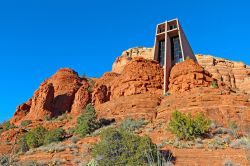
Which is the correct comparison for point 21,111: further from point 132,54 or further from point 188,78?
point 132,54

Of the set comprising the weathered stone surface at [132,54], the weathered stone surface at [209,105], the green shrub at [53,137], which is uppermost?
the weathered stone surface at [132,54]

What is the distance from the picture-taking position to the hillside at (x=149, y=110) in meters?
22.2

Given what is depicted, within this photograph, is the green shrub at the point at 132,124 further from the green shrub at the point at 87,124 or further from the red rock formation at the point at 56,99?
the red rock formation at the point at 56,99

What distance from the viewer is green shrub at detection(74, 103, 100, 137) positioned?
31.4m

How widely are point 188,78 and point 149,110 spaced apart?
6.25 meters

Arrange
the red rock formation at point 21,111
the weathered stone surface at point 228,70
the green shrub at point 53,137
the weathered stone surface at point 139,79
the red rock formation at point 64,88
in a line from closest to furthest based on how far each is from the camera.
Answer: the green shrub at point 53,137 → the weathered stone surface at point 139,79 → the red rock formation at point 21,111 → the red rock formation at point 64,88 → the weathered stone surface at point 228,70

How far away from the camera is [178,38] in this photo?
163 feet

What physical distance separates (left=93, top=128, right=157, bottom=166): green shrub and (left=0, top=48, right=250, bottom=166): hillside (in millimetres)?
2035

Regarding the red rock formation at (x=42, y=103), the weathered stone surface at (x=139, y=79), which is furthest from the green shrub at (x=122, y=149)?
the red rock formation at (x=42, y=103)

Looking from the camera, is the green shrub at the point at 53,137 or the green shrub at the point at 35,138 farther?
the green shrub at the point at 35,138

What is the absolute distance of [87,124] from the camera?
1265 inches

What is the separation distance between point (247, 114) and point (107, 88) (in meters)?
27.0

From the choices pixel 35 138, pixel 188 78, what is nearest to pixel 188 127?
pixel 188 78

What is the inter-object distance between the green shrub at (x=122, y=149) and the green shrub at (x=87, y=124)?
33.9ft
